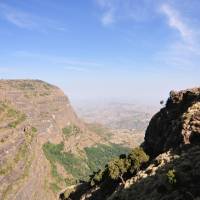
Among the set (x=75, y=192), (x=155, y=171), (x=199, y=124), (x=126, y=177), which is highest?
(x=199, y=124)

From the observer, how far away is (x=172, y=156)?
94.5 m

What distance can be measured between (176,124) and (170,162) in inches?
784

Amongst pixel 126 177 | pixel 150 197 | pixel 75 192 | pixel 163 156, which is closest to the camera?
pixel 150 197

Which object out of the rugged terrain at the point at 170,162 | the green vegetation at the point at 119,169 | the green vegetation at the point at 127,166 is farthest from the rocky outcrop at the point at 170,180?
the green vegetation at the point at 119,169

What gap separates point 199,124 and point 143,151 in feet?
87.5

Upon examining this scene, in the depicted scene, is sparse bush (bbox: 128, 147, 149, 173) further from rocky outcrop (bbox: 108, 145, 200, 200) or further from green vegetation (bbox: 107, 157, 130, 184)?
rocky outcrop (bbox: 108, 145, 200, 200)

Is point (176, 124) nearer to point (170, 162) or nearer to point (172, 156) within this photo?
point (172, 156)

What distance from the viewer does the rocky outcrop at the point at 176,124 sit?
97.8m

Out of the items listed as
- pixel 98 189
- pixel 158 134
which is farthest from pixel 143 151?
pixel 98 189

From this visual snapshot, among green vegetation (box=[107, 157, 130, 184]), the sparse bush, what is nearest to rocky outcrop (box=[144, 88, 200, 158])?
the sparse bush

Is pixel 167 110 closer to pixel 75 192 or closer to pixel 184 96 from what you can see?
pixel 184 96

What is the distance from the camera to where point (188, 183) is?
2830 inches

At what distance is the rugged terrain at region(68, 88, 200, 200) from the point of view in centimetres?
7331

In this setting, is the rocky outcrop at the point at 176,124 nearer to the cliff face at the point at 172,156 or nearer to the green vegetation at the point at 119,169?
the cliff face at the point at 172,156
